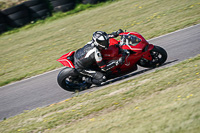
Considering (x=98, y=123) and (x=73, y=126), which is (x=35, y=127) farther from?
(x=98, y=123)

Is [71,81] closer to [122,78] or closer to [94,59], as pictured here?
[94,59]

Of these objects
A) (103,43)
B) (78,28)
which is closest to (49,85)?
(103,43)

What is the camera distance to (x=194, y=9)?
11703 millimetres

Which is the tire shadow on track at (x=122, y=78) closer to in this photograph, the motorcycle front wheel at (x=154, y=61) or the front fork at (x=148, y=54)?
the motorcycle front wheel at (x=154, y=61)

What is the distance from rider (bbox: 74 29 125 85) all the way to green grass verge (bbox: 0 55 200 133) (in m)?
0.48

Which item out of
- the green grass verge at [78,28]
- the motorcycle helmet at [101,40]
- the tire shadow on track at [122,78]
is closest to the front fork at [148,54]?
the tire shadow on track at [122,78]

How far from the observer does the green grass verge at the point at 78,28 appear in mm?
10453

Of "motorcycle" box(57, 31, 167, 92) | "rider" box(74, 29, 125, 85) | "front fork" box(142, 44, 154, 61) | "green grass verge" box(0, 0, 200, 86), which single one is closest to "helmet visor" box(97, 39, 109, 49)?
"rider" box(74, 29, 125, 85)

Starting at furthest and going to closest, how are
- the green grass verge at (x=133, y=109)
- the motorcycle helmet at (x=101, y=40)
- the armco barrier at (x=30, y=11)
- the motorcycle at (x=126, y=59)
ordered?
the armco barrier at (x=30, y=11), the motorcycle at (x=126, y=59), the motorcycle helmet at (x=101, y=40), the green grass verge at (x=133, y=109)

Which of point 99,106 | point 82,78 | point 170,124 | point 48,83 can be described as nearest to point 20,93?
point 48,83

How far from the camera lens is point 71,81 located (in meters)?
7.03

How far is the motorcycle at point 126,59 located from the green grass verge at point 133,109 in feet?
1.49

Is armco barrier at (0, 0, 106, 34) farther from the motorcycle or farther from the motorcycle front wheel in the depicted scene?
the motorcycle front wheel

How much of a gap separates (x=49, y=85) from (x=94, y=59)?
2362 mm
